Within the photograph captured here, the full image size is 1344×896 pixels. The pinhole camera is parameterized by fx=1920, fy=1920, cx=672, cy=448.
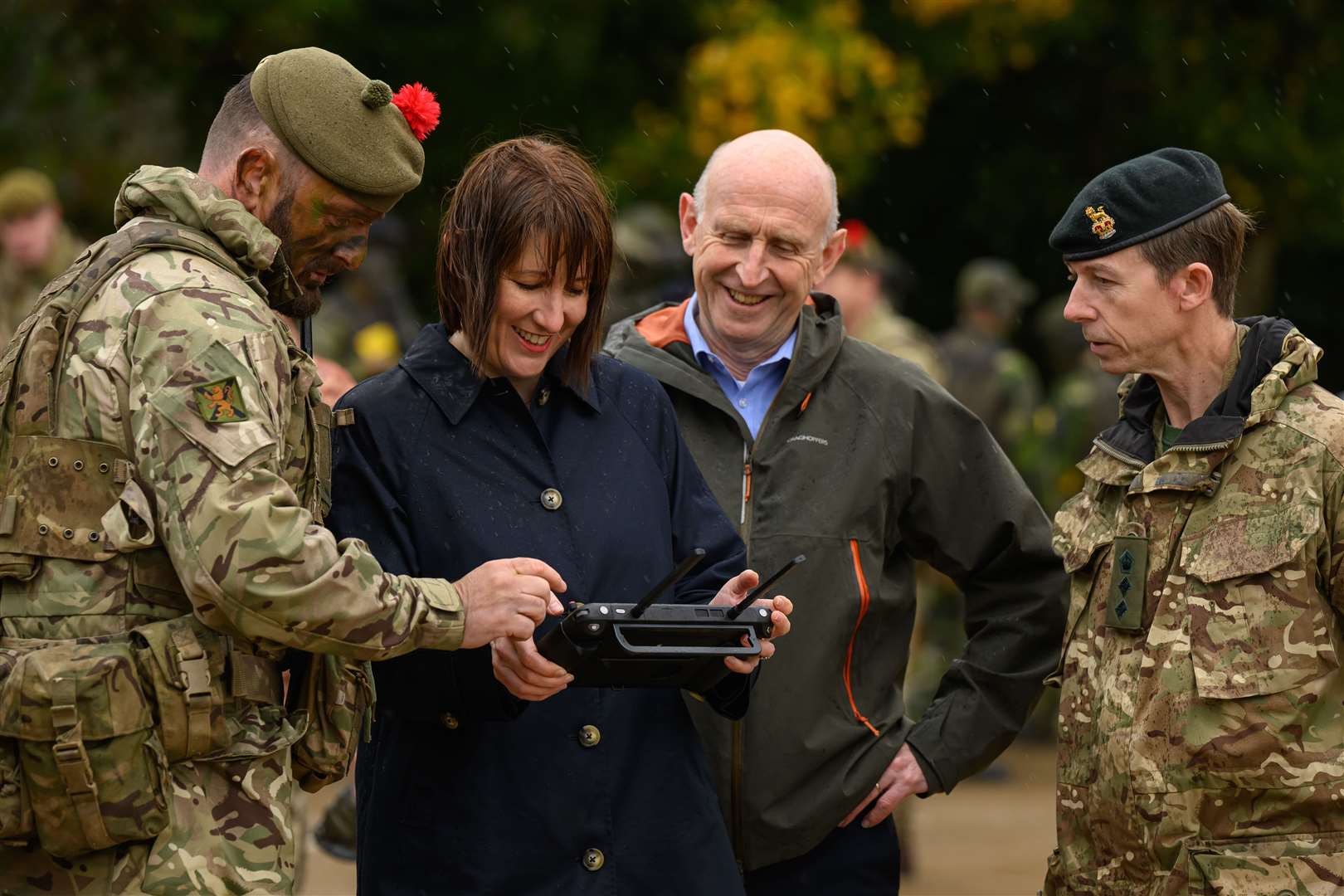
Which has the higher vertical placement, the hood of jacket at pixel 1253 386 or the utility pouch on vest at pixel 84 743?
the hood of jacket at pixel 1253 386

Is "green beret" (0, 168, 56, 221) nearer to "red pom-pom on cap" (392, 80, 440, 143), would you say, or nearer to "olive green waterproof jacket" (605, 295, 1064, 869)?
"olive green waterproof jacket" (605, 295, 1064, 869)

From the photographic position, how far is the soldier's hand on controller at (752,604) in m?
3.60

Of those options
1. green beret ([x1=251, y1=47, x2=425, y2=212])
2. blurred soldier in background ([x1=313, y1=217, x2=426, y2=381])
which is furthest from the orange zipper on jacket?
blurred soldier in background ([x1=313, y1=217, x2=426, y2=381])

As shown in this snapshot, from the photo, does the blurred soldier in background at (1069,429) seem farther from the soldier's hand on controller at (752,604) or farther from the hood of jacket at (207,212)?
the hood of jacket at (207,212)

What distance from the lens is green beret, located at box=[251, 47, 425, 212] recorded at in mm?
3490

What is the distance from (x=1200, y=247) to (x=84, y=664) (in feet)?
7.76

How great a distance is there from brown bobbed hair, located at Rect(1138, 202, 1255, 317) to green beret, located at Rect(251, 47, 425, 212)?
5.08 ft

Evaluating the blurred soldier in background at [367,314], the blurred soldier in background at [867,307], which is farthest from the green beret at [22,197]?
the blurred soldier in background at [867,307]

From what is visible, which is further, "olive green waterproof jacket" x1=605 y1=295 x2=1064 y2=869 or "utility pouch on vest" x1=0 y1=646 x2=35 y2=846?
"olive green waterproof jacket" x1=605 y1=295 x2=1064 y2=869

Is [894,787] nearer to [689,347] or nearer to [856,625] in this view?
[856,625]

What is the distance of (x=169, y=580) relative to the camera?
10.8 ft

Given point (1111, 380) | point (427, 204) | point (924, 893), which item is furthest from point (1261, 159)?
point (924, 893)

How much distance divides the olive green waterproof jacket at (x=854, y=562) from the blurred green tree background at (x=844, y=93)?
7.19m

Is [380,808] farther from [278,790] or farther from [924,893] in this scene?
[924,893]
